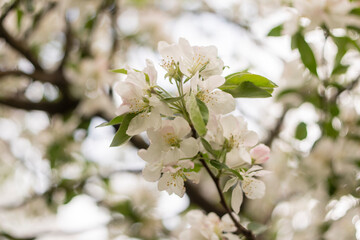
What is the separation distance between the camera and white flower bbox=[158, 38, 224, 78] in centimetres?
56

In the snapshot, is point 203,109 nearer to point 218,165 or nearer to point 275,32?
point 218,165

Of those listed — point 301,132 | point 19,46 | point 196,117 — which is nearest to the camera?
point 196,117

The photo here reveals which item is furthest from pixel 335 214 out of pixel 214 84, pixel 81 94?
pixel 81 94

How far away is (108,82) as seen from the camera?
1.75 metres

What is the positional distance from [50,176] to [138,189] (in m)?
0.48

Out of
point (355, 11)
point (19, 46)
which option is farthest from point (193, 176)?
point (19, 46)

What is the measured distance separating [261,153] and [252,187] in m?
0.06

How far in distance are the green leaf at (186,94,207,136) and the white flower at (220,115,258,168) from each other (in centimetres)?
9

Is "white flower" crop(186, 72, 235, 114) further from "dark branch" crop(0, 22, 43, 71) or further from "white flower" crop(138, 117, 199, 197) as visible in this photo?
A: "dark branch" crop(0, 22, 43, 71)

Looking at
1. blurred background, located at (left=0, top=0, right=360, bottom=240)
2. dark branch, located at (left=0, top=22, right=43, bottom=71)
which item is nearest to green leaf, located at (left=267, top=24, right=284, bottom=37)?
blurred background, located at (left=0, top=0, right=360, bottom=240)

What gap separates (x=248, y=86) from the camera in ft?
1.82

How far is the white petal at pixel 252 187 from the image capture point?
59 cm

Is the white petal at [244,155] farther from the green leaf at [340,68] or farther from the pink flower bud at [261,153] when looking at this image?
the green leaf at [340,68]

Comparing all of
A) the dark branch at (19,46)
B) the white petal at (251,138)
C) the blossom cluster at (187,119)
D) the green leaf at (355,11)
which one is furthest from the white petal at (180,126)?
the dark branch at (19,46)
